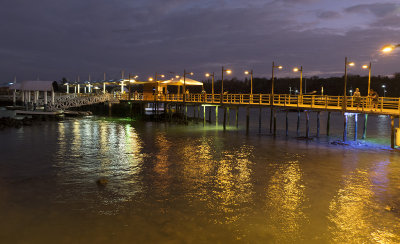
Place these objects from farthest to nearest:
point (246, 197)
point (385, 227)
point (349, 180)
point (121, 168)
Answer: point (121, 168), point (349, 180), point (246, 197), point (385, 227)

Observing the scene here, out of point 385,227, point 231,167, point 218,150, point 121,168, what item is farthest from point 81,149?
point 385,227

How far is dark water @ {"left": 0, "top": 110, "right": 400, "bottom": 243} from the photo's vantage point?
33.1 feet

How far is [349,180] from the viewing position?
648 inches

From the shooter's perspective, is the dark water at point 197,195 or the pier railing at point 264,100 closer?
the dark water at point 197,195

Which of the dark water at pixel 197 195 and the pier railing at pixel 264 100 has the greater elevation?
the pier railing at pixel 264 100

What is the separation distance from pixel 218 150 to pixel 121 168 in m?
8.68

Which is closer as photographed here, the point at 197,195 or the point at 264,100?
the point at 197,195

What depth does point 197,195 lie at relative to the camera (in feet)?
44.9

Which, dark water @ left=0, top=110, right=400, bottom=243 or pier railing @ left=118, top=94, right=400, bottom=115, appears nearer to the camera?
dark water @ left=0, top=110, right=400, bottom=243

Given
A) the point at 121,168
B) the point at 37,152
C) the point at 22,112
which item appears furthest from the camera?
the point at 22,112

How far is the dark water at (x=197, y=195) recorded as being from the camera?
10078mm

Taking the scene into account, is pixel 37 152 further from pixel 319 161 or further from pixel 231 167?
pixel 319 161

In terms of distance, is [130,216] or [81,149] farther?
[81,149]

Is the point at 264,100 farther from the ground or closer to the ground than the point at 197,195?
farther from the ground
